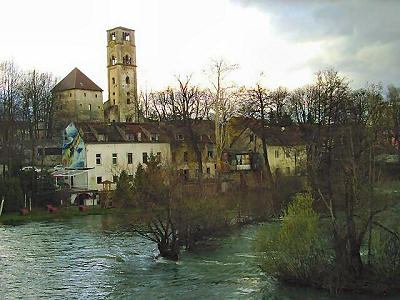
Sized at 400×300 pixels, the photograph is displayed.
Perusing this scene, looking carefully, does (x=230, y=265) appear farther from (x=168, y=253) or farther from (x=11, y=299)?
(x=11, y=299)

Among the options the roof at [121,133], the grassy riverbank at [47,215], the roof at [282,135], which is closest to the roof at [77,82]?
the roof at [121,133]

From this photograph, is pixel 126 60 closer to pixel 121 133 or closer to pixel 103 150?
pixel 121 133

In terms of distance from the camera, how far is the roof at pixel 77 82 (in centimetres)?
9094

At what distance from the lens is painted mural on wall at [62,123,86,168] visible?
190 feet

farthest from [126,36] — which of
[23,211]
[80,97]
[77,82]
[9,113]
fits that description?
[23,211]

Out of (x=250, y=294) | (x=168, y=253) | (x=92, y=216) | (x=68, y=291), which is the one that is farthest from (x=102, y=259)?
(x=92, y=216)

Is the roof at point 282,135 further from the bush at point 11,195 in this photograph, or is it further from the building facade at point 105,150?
the bush at point 11,195

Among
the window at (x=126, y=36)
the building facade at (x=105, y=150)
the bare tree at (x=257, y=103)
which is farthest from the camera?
the window at (x=126, y=36)

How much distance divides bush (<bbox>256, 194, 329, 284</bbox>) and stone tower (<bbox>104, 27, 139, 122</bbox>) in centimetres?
7417

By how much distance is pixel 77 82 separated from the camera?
91.7 metres

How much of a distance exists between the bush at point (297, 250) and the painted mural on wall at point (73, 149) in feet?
127

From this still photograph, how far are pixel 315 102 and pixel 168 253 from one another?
97.1 feet

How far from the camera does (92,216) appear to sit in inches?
1807

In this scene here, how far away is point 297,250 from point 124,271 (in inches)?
311
